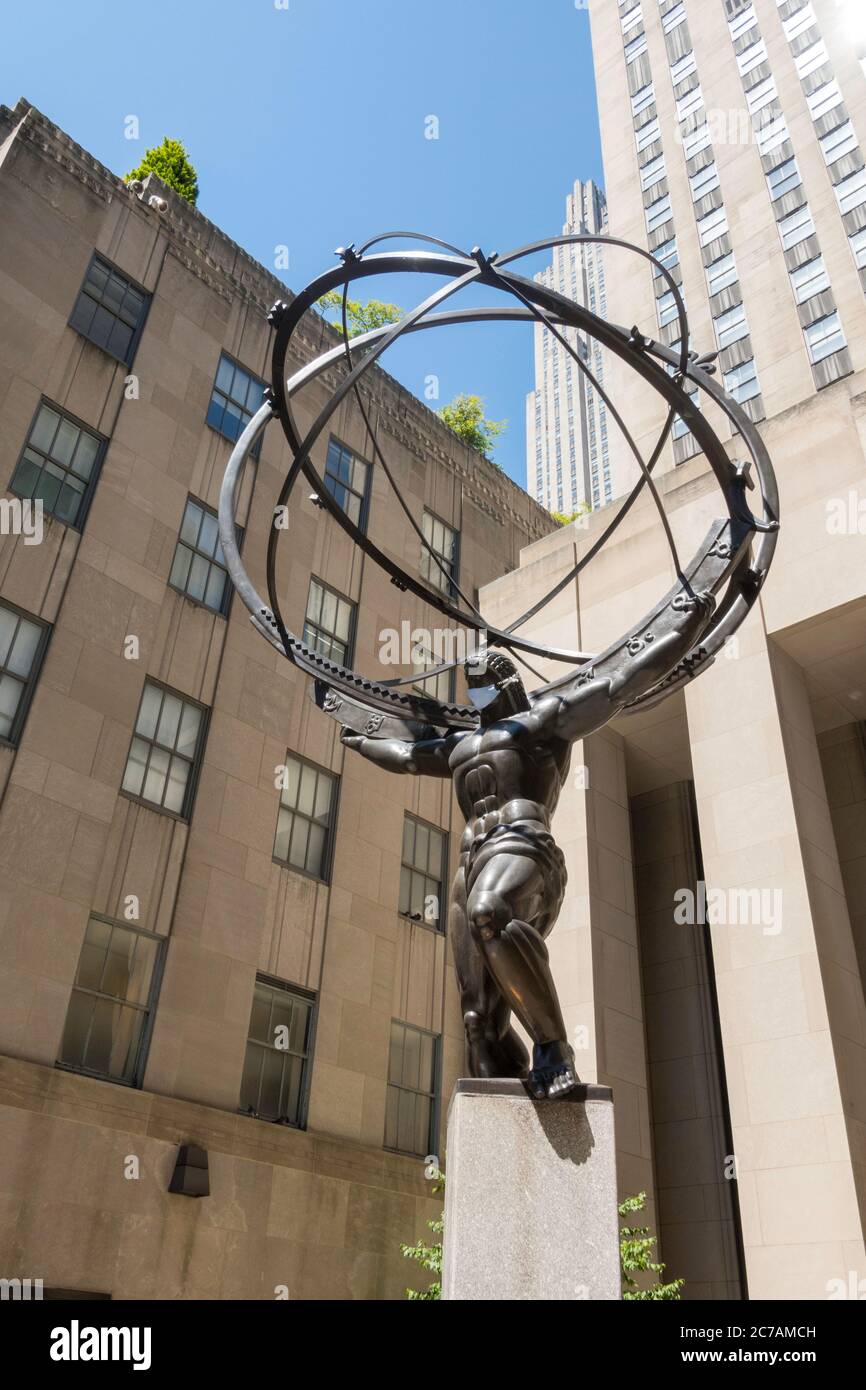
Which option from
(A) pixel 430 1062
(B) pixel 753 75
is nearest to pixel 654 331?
(B) pixel 753 75

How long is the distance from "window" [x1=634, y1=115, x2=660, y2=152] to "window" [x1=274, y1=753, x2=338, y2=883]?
39747 mm

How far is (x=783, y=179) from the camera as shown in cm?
4006

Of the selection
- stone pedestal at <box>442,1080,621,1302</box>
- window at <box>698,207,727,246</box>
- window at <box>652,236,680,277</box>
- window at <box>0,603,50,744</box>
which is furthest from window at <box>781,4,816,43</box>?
stone pedestal at <box>442,1080,621,1302</box>

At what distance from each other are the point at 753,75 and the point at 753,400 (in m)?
17.7

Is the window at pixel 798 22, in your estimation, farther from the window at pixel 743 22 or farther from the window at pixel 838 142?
the window at pixel 838 142

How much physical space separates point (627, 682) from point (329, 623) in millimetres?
16082

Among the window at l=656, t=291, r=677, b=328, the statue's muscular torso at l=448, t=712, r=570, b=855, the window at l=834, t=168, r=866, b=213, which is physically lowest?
the statue's muscular torso at l=448, t=712, r=570, b=855

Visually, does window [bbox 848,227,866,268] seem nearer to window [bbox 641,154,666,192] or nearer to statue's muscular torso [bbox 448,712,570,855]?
window [bbox 641,154,666,192]

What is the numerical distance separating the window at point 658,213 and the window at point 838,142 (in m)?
6.87

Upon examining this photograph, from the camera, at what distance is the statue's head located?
23.7ft

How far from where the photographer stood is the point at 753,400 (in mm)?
36531

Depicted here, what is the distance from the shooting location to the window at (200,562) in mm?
19297

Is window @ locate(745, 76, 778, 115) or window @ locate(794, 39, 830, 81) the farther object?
window @ locate(745, 76, 778, 115)

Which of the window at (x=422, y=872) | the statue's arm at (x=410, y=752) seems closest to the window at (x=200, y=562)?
the window at (x=422, y=872)
